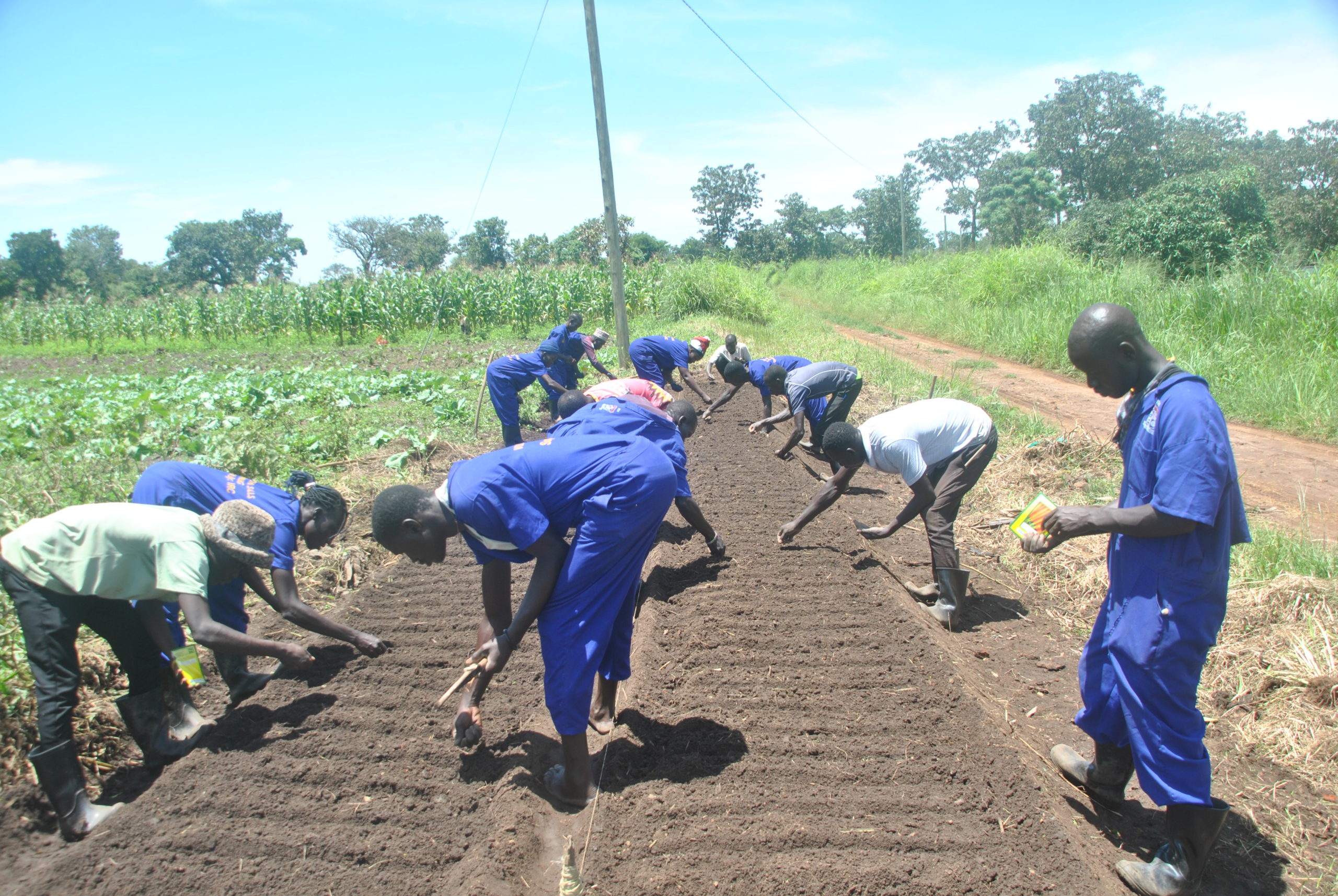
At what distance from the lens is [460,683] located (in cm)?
283

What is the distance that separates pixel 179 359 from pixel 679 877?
22.7 m

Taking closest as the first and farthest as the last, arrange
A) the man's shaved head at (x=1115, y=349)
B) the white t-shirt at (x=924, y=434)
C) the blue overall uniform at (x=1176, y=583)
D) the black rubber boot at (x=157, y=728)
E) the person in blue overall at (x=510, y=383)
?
the blue overall uniform at (x=1176, y=583) < the man's shaved head at (x=1115, y=349) < the black rubber boot at (x=157, y=728) < the white t-shirt at (x=924, y=434) < the person in blue overall at (x=510, y=383)

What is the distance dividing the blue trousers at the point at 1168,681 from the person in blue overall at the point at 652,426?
233cm

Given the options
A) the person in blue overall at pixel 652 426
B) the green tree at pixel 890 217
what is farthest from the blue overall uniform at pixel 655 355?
the green tree at pixel 890 217

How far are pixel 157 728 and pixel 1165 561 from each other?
4.51 m

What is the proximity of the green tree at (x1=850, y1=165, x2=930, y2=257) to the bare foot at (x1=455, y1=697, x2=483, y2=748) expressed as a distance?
46.5m

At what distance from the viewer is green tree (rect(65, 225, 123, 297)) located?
5266 cm

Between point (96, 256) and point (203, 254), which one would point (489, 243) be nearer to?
Answer: point (203, 254)

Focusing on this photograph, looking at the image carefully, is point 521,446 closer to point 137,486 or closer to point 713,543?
point 137,486

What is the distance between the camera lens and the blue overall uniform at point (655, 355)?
31.0 feet

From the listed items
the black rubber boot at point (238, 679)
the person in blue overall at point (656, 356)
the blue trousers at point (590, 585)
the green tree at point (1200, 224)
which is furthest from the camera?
the green tree at point (1200, 224)

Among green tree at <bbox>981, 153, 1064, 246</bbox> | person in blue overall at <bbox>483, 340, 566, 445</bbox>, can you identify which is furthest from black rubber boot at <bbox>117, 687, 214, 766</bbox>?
green tree at <bbox>981, 153, 1064, 246</bbox>

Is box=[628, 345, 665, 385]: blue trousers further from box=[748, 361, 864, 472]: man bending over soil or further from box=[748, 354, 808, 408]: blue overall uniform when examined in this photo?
box=[748, 361, 864, 472]: man bending over soil

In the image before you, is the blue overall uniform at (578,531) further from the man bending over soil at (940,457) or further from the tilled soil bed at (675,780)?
the man bending over soil at (940,457)
